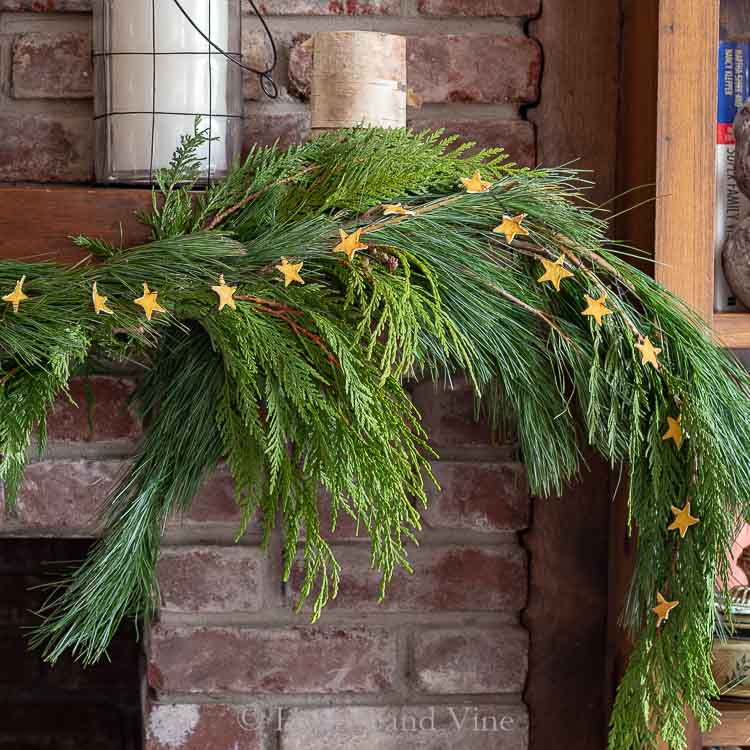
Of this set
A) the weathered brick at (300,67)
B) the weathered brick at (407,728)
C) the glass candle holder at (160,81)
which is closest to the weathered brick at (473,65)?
the weathered brick at (300,67)

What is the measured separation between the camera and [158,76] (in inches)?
32.7

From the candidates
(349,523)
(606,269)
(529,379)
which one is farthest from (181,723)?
(606,269)

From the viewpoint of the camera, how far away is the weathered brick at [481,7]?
40.1 inches

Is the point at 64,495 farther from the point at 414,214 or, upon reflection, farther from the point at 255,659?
the point at 414,214

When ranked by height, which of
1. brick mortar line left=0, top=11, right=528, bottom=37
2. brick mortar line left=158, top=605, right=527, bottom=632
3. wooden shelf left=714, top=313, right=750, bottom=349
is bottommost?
brick mortar line left=158, top=605, right=527, bottom=632

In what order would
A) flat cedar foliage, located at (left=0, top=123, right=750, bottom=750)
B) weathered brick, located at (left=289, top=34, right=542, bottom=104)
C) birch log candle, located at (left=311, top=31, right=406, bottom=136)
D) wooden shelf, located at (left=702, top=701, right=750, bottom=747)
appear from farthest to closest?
weathered brick, located at (left=289, top=34, right=542, bottom=104), wooden shelf, located at (left=702, top=701, right=750, bottom=747), birch log candle, located at (left=311, top=31, right=406, bottom=136), flat cedar foliage, located at (left=0, top=123, right=750, bottom=750)

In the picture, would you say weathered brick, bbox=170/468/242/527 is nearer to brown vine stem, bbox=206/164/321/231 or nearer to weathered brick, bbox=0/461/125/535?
weathered brick, bbox=0/461/125/535

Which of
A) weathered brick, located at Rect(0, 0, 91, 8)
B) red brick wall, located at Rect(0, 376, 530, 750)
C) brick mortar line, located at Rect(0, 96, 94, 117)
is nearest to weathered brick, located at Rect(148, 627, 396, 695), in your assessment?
red brick wall, located at Rect(0, 376, 530, 750)

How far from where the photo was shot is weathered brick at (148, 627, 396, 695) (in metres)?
1.05

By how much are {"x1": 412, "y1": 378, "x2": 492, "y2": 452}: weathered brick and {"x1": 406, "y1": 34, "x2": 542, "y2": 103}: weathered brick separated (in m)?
0.32

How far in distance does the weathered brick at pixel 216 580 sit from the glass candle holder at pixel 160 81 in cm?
42

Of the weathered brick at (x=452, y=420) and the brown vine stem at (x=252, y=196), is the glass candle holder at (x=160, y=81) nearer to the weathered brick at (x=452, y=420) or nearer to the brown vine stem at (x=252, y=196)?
the brown vine stem at (x=252, y=196)

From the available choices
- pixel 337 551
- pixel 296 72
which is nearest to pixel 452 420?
pixel 337 551

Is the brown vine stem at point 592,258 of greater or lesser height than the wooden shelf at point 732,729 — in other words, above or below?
above
